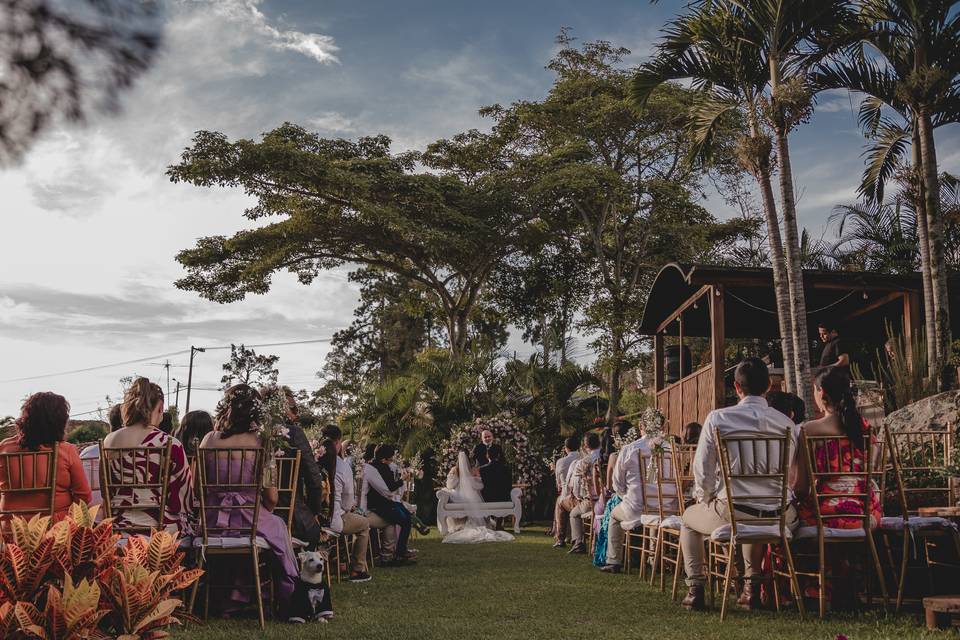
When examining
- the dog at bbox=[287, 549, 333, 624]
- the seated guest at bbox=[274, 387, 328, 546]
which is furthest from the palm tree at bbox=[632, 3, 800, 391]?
the dog at bbox=[287, 549, 333, 624]

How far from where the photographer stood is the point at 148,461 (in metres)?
5.80

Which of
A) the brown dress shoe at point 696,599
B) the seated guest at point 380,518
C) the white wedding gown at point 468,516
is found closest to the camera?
the brown dress shoe at point 696,599

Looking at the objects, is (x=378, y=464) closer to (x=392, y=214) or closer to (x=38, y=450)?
(x=38, y=450)

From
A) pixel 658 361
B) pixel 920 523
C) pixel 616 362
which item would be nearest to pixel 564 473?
pixel 658 361

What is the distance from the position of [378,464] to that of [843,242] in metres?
19.3

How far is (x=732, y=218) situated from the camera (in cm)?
2734

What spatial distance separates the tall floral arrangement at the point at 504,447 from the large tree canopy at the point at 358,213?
571 centimetres

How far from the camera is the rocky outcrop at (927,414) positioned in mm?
9211

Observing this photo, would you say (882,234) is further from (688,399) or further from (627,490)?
(627,490)

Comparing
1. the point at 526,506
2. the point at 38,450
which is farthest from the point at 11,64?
the point at 526,506

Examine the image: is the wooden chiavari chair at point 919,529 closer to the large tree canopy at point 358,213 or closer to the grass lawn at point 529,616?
the grass lawn at point 529,616

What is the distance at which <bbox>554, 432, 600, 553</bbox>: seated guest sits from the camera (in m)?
12.0

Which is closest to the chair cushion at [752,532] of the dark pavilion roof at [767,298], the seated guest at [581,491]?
the seated guest at [581,491]

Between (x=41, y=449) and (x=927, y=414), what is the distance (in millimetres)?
8805
